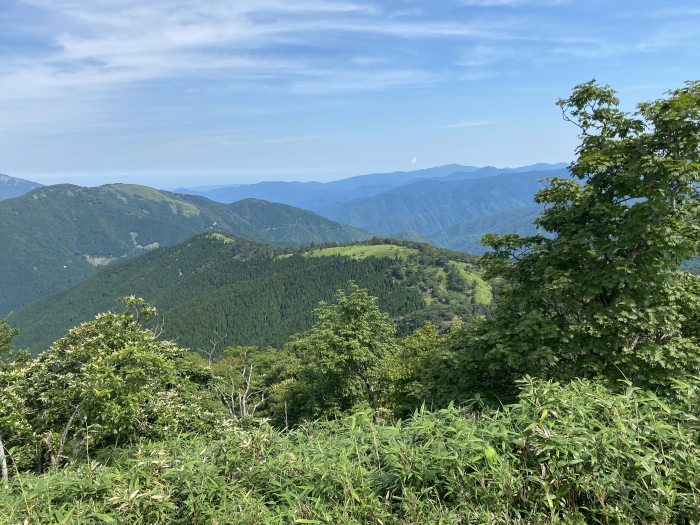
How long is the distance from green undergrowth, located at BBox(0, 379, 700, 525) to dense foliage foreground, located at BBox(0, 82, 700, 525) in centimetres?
3

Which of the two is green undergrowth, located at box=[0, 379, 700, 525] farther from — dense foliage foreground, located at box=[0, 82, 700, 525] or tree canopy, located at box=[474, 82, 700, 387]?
tree canopy, located at box=[474, 82, 700, 387]

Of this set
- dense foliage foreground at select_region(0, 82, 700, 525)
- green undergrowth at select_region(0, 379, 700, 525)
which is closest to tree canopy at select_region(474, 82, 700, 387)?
dense foliage foreground at select_region(0, 82, 700, 525)

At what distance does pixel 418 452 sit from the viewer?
4.60 meters

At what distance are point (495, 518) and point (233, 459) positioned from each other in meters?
3.13

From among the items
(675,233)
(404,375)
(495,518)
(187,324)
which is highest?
(675,233)

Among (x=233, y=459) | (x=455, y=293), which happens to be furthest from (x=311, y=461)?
(x=455, y=293)

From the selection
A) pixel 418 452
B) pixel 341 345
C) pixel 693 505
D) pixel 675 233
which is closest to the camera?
pixel 693 505

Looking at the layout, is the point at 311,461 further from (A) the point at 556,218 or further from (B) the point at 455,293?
(B) the point at 455,293

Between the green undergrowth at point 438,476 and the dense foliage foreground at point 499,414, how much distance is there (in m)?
0.03

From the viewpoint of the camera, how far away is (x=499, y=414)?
5027 millimetres

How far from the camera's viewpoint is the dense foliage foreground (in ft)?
13.2

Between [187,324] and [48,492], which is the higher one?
[48,492]

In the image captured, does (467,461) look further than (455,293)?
No

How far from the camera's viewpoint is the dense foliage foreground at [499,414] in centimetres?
402
